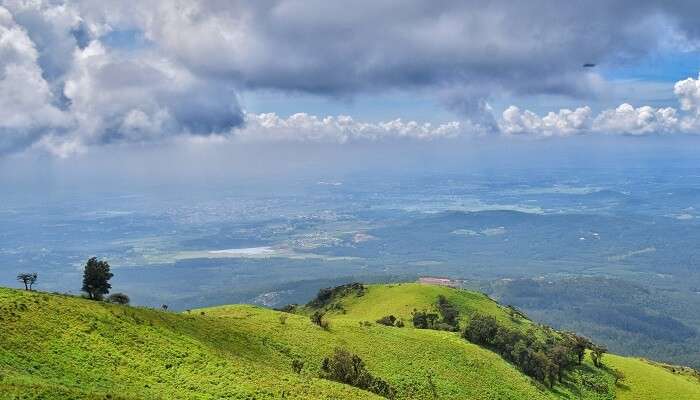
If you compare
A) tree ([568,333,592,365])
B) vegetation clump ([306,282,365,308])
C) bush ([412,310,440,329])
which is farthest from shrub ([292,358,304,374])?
vegetation clump ([306,282,365,308])

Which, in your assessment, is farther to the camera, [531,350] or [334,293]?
[334,293]

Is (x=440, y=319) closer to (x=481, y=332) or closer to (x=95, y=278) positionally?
(x=481, y=332)

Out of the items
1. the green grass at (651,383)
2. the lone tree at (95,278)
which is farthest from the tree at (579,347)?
the lone tree at (95,278)

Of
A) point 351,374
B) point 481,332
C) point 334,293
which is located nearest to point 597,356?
point 481,332

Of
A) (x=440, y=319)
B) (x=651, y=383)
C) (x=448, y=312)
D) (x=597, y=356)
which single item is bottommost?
(x=651, y=383)

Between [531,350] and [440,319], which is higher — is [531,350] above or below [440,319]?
above

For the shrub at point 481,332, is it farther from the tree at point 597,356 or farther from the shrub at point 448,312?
the tree at point 597,356

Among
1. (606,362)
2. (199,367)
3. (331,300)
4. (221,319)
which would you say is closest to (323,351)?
(221,319)
